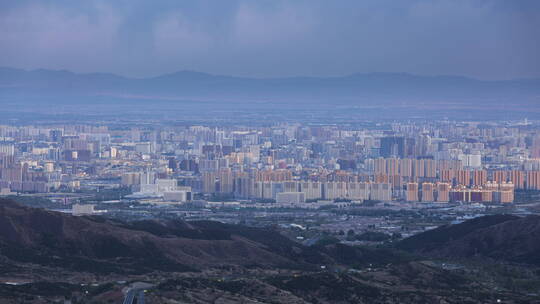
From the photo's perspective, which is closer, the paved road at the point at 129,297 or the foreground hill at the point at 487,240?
the paved road at the point at 129,297

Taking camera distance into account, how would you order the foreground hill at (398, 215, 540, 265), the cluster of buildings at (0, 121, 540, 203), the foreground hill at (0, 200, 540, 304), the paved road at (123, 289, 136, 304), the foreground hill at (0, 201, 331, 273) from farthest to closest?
the cluster of buildings at (0, 121, 540, 203), the foreground hill at (398, 215, 540, 265), the foreground hill at (0, 201, 331, 273), the foreground hill at (0, 200, 540, 304), the paved road at (123, 289, 136, 304)

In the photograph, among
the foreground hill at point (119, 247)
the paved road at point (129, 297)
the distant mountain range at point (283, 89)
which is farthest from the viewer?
the distant mountain range at point (283, 89)

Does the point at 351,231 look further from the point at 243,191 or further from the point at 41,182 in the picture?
the point at 41,182

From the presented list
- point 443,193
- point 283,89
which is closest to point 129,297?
point 443,193

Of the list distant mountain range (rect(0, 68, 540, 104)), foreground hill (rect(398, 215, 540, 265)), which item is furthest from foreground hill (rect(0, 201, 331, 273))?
distant mountain range (rect(0, 68, 540, 104))

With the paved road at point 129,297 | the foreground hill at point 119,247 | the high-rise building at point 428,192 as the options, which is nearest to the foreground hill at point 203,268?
the foreground hill at point 119,247

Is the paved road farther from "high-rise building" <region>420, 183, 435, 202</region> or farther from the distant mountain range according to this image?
the distant mountain range

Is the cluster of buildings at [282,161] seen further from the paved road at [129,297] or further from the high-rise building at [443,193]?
the paved road at [129,297]
